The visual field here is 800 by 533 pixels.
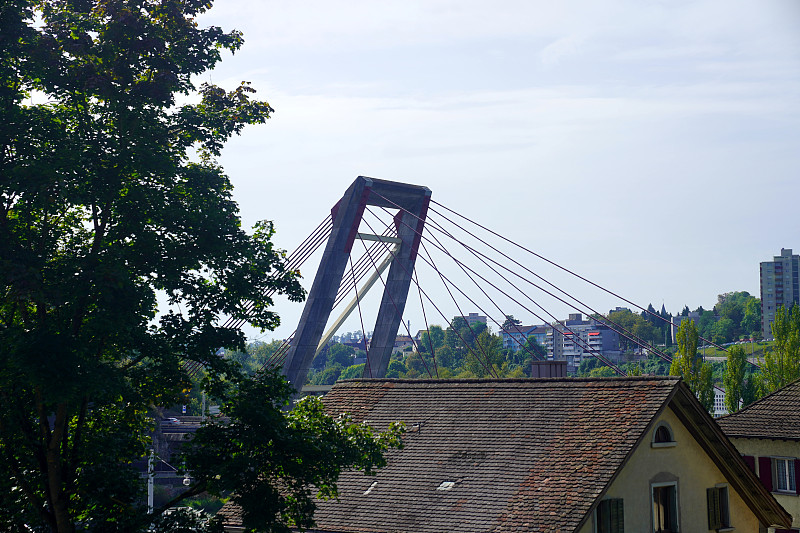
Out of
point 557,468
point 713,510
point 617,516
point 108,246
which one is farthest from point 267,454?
point 713,510

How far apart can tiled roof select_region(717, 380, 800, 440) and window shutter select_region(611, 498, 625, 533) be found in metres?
17.7

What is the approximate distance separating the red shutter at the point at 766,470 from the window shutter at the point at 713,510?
14669 mm

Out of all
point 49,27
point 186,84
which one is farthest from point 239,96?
point 49,27

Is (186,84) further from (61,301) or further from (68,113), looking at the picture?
(61,301)

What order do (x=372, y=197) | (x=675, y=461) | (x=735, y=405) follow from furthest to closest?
(x=735, y=405), (x=372, y=197), (x=675, y=461)

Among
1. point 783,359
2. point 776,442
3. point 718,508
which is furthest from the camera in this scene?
point 783,359

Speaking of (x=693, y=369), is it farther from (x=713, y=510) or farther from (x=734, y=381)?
(x=713, y=510)

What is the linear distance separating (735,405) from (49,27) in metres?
67.0

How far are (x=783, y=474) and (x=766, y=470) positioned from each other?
65 centimetres

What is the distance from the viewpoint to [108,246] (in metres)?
18.4

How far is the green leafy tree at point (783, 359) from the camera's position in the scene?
65.9 meters

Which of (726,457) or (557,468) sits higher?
(726,457)

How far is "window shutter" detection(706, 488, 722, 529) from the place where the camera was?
2500 cm

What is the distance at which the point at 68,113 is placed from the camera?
1844cm
